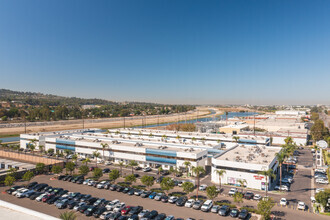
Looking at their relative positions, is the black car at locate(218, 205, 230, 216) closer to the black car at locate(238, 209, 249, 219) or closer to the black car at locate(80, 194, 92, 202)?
the black car at locate(238, 209, 249, 219)

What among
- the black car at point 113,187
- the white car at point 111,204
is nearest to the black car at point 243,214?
the white car at point 111,204

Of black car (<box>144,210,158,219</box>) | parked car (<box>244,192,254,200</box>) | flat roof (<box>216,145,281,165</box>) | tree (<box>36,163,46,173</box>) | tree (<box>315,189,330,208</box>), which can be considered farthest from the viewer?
tree (<box>36,163,46,173</box>)

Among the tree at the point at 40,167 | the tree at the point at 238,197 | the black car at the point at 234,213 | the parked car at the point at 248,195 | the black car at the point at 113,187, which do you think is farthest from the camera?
the tree at the point at 40,167

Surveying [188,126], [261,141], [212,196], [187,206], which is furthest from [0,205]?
[188,126]

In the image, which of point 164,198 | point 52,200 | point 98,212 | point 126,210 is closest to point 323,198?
point 164,198

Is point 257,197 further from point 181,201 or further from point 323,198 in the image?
point 181,201

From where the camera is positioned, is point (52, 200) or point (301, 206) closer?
point (301, 206)

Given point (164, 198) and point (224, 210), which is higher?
point (224, 210)

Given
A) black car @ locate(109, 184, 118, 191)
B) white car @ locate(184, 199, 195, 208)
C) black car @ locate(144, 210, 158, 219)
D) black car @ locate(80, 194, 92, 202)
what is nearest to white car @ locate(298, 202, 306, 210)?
white car @ locate(184, 199, 195, 208)

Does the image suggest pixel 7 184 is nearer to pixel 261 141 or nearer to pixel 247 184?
pixel 247 184

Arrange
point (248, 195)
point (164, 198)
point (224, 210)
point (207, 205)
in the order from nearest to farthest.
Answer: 1. point (224, 210)
2. point (207, 205)
3. point (164, 198)
4. point (248, 195)

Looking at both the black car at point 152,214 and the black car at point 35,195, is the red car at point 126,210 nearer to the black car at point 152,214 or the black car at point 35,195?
the black car at point 152,214
